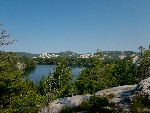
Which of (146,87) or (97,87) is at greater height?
(146,87)

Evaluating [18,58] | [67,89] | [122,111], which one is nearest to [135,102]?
[122,111]

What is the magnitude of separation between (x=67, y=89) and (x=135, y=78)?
725 inches

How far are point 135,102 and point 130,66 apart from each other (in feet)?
147

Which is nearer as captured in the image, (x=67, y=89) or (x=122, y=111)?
(x=122, y=111)

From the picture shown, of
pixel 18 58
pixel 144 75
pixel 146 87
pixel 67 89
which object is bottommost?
pixel 67 89

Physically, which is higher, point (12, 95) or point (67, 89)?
point (12, 95)

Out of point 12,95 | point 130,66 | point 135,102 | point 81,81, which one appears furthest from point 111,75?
point 135,102

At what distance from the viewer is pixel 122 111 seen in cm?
1165

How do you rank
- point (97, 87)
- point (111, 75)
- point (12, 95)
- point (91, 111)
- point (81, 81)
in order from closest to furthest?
1. point (91, 111)
2. point (12, 95)
3. point (97, 87)
4. point (81, 81)
5. point (111, 75)

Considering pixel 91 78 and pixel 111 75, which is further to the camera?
pixel 111 75

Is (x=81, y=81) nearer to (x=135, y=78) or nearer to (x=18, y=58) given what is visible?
(x=135, y=78)

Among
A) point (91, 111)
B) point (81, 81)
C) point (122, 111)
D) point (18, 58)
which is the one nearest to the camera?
point (122, 111)

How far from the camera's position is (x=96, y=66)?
45.9 metres

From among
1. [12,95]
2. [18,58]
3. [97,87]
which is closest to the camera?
[18,58]
